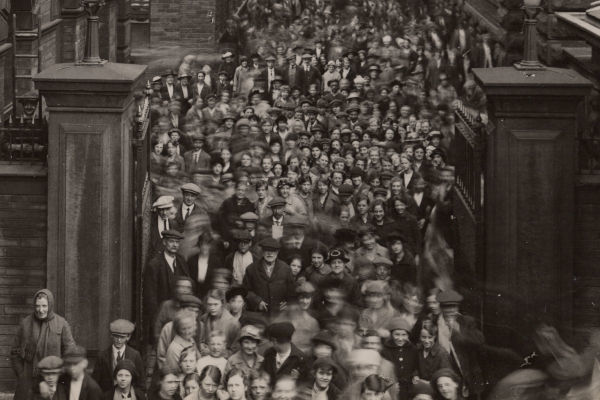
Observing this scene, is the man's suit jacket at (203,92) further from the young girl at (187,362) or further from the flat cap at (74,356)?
the young girl at (187,362)

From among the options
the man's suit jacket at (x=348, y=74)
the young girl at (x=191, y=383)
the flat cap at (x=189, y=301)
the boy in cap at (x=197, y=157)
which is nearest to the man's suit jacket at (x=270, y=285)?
the flat cap at (x=189, y=301)

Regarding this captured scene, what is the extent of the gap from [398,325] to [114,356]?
2.33m

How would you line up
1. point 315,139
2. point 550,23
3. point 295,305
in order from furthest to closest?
point 550,23
point 315,139
point 295,305

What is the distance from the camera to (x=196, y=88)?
86.0ft

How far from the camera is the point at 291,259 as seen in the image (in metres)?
15.8

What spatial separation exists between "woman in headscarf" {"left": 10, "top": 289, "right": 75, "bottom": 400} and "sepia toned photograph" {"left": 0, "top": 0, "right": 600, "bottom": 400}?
0.02 meters

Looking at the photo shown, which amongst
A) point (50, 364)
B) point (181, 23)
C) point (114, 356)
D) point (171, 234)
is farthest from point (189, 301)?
point (181, 23)

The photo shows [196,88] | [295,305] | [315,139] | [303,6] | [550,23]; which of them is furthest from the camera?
[303,6]

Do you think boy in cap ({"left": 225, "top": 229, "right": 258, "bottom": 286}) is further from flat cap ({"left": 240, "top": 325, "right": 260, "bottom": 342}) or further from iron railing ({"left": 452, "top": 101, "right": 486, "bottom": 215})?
flat cap ({"left": 240, "top": 325, "right": 260, "bottom": 342})

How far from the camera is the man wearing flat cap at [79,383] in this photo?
1287 cm

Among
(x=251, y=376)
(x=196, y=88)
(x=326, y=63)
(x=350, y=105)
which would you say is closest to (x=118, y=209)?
(x=251, y=376)

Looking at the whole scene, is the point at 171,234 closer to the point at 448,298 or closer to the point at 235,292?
the point at 235,292

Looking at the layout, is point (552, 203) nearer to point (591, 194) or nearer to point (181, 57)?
point (591, 194)

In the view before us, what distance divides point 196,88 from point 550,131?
12.0 meters
